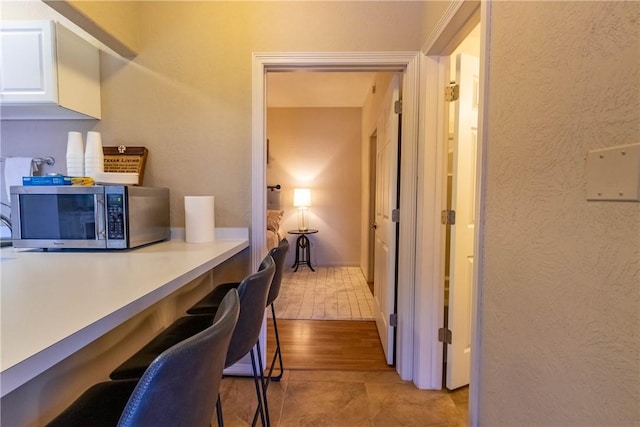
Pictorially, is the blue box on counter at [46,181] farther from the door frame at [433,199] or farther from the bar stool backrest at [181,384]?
the door frame at [433,199]

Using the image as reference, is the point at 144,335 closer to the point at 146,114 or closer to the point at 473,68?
the point at 146,114

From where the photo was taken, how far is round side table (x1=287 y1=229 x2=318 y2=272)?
4.62m

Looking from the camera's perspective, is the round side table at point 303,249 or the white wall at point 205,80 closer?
the white wall at point 205,80

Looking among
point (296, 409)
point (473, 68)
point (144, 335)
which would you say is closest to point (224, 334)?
point (144, 335)

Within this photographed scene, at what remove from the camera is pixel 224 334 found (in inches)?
22.6

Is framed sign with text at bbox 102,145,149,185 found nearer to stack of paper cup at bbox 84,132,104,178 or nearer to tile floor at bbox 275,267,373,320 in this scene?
stack of paper cup at bbox 84,132,104,178

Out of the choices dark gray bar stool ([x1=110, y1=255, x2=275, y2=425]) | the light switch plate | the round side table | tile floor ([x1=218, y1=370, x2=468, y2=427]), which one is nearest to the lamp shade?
the round side table

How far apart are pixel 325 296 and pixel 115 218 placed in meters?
2.48

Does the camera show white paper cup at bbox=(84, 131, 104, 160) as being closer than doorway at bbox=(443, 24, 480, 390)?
Yes

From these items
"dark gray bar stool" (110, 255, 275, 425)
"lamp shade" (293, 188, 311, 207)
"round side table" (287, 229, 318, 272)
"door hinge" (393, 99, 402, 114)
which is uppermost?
"door hinge" (393, 99, 402, 114)

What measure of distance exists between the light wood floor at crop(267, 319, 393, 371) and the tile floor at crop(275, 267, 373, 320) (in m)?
A: 0.16

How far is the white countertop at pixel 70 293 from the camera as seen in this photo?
49cm

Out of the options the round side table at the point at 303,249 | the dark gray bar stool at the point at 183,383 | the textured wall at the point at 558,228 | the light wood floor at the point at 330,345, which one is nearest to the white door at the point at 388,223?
the light wood floor at the point at 330,345

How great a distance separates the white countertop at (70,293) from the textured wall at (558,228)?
1.03 metres
